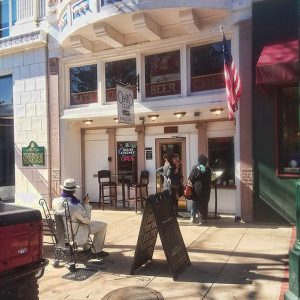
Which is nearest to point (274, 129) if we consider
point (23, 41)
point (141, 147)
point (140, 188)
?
point (141, 147)

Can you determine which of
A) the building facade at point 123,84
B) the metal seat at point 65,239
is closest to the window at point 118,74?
the building facade at point 123,84

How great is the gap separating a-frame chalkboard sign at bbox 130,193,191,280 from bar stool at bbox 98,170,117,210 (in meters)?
5.00

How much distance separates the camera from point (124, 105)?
27.5ft

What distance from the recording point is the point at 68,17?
9.91m

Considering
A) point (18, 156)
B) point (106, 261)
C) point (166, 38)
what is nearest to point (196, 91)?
point (166, 38)

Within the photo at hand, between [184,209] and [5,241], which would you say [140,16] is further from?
[5,241]

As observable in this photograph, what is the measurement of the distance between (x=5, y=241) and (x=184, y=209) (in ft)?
22.1

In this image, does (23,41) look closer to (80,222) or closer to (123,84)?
(123,84)

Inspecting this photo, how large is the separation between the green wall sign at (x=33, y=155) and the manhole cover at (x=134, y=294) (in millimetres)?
7345

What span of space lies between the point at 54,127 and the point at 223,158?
201 inches

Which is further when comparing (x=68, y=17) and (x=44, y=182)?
(x=44, y=182)

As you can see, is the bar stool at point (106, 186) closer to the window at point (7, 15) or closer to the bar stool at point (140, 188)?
the bar stool at point (140, 188)

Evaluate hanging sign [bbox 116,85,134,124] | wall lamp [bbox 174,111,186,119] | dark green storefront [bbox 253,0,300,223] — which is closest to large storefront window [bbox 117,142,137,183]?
wall lamp [bbox 174,111,186,119]

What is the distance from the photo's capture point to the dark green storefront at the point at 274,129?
812cm
